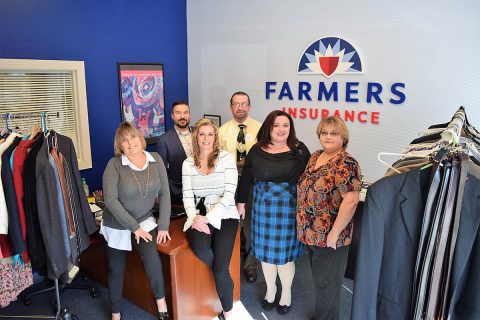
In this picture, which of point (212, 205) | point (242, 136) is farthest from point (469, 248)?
point (242, 136)

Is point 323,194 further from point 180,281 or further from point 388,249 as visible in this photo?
point 180,281

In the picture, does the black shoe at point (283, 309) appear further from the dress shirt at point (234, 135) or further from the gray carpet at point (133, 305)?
the dress shirt at point (234, 135)

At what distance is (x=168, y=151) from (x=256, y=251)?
1115mm

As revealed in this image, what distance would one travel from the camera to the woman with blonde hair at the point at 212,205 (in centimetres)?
255

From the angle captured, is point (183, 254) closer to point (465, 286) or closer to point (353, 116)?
point (465, 286)

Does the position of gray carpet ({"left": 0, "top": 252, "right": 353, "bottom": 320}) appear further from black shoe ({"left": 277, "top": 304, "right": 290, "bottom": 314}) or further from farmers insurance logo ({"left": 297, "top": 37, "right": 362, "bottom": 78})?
farmers insurance logo ({"left": 297, "top": 37, "right": 362, "bottom": 78})

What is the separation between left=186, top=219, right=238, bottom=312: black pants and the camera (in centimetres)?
253

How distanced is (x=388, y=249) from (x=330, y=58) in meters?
2.47

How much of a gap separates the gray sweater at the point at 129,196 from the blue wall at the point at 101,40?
1.32 meters

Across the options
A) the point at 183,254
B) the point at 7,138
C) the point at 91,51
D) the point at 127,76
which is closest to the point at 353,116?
the point at 183,254

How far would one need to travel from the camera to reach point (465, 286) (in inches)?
54.1

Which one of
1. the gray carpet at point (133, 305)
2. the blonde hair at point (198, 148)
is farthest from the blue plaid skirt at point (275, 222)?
the gray carpet at point (133, 305)

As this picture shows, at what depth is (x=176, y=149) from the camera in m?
3.17

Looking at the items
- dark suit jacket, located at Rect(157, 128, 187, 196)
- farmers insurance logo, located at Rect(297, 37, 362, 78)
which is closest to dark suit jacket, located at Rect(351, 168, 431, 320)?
dark suit jacket, located at Rect(157, 128, 187, 196)
